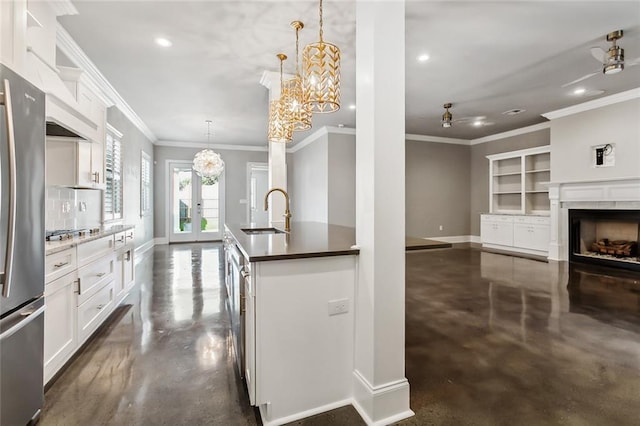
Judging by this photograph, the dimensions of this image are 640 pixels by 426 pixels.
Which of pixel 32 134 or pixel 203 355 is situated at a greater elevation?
pixel 32 134

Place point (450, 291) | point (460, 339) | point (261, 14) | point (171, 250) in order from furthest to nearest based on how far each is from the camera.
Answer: point (171, 250) < point (450, 291) < point (261, 14) < point (460, 339)

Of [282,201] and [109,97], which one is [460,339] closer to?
[282,201]

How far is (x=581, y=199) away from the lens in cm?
560

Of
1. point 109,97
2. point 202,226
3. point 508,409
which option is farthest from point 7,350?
point 202,226

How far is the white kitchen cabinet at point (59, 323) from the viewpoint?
193 centimetres

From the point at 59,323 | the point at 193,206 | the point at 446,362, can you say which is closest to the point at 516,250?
the point at 446,362

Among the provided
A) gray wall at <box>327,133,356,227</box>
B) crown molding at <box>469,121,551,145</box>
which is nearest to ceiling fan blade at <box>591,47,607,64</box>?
crown molding at <box>469,121,551,145</box>

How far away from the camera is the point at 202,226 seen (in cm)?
895

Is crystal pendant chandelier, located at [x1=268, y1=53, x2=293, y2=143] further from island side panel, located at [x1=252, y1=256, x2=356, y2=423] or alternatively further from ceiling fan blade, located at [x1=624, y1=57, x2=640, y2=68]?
ceiling fan blade, located at [x1=624, y1=57, x2=640, y2=68]

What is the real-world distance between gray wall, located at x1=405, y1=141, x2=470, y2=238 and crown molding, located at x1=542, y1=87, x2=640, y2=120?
8.55 ft

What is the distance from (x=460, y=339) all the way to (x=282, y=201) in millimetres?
3067

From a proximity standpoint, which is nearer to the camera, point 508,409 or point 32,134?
point 32,134

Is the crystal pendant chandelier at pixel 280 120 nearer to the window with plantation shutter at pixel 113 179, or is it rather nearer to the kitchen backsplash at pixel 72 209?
the kitchen backsplash at pixel 72 209

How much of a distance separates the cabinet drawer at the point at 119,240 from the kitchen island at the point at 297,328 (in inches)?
83.5
